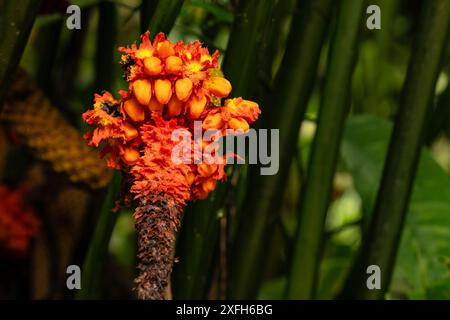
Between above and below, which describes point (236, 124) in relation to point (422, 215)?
above

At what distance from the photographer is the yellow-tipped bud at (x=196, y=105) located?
0.44 metres

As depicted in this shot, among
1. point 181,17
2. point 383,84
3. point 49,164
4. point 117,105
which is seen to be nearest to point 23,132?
point 49,164

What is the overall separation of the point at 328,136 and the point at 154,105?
0.24 metres

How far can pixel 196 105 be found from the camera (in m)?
0.44

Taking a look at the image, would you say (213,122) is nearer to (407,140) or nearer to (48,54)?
(407,140)

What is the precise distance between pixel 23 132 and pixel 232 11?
0.75 feet

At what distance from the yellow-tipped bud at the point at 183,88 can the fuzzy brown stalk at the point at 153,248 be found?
0.19 ft

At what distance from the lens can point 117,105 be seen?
0.46 m

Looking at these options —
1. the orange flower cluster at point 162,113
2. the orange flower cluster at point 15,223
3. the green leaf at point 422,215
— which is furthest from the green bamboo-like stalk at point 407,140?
the orange flower cluster at point 15,223

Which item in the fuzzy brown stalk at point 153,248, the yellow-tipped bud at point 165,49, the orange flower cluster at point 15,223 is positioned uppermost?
the yellow-tipped bud at point 165,49

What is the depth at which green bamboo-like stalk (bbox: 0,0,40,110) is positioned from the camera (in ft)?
1.80

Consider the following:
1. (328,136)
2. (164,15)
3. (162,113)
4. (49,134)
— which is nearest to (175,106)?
(162,113)

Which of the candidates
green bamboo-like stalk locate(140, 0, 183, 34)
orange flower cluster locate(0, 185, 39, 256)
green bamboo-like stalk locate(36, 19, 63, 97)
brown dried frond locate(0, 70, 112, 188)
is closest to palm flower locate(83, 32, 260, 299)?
green bamboo-like stalk locate(140, 0, 183, 34)

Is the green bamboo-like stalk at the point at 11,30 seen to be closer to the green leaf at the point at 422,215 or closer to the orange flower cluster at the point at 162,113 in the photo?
the orange flower cluster at the point at 162,113
